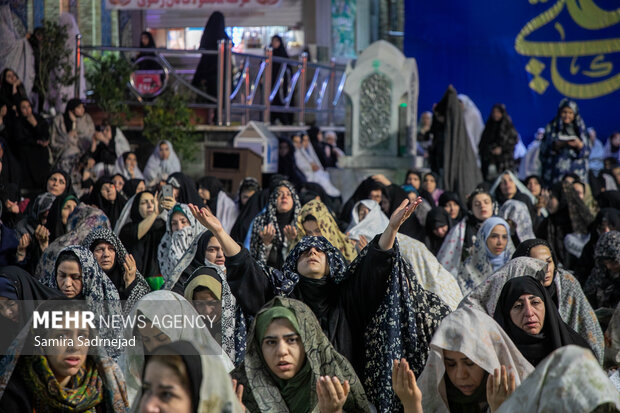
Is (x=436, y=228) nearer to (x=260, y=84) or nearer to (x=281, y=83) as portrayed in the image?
(x=281, y=83)

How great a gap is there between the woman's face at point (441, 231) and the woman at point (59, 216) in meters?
2.51

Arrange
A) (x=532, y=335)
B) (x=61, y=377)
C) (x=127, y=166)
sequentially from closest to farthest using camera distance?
(x=61, y=377) < (x=532, y=335) < (x=127, y=166)

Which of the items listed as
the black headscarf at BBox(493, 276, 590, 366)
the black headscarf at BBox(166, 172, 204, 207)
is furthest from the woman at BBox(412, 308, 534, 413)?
the black headscarf at BBox(166, 172, 204, 207)

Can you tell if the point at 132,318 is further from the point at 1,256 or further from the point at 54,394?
the point at 1,256

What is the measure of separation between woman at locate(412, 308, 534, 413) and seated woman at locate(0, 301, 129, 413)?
97cm

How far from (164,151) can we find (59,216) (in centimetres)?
347

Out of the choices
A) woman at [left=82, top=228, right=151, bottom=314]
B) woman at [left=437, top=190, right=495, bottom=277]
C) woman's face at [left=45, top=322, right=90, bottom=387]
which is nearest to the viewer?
woman's face at [left=45, top=322, right=90, bottom=387]

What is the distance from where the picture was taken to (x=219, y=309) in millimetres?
4031

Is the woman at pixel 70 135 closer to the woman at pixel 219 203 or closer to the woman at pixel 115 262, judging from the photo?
the woman at pixel 219 203

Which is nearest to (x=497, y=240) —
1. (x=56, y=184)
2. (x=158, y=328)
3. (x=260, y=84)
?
(x=158, y=328)

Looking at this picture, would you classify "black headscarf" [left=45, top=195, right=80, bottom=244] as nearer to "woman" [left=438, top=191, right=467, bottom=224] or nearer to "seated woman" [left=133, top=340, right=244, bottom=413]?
"woman" [left=438, top=191, right=467, bottom=224]

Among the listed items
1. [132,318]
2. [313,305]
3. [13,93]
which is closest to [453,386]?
[313,305]

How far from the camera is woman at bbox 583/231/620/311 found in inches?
206

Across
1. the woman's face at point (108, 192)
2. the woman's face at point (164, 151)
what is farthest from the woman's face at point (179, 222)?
the woman's face at point (164, 151)
